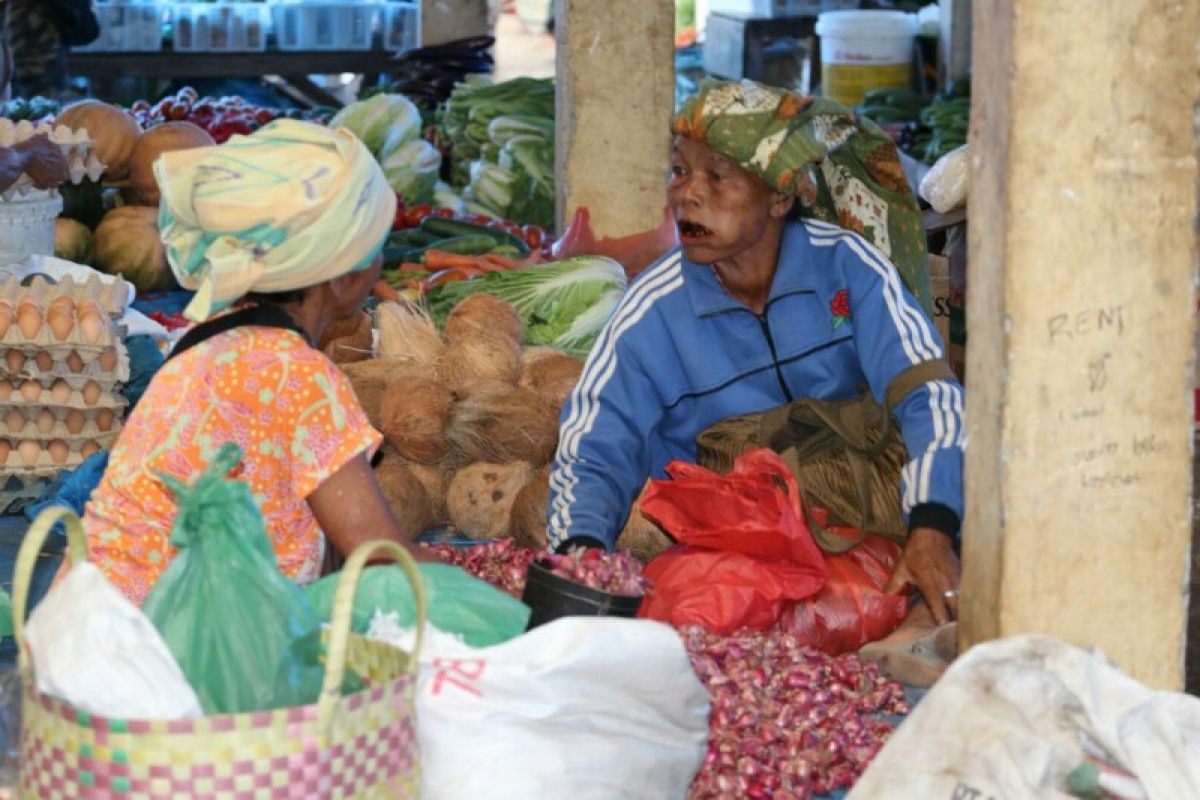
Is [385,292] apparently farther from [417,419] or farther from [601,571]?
[601,571]

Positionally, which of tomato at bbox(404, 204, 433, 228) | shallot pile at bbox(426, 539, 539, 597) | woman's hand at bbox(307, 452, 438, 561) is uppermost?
tomato at bbox(404, 204, 433, 228)

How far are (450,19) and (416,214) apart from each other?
3.50m

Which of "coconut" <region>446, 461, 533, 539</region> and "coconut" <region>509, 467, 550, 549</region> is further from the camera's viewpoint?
"coconut" <region>446, 461, 533, 539</region>

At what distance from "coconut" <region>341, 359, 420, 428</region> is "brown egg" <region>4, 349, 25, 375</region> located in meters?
0.96

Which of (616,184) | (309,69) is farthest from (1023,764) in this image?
(309,69)

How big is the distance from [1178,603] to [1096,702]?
1.75 feet

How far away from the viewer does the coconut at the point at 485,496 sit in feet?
17.3

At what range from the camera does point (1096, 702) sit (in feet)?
9.25

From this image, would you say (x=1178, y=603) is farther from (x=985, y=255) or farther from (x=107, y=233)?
(x=107, y=233)

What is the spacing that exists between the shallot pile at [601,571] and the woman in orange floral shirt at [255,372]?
32 cm

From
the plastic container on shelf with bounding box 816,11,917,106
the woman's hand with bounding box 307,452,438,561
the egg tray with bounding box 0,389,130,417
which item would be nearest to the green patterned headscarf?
the woman's hand with bounding box 307,452,438,561

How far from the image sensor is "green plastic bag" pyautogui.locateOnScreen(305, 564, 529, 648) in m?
2.82

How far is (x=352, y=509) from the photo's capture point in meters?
3.12

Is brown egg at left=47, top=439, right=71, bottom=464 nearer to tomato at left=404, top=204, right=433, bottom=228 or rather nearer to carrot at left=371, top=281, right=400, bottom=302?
carrot at left=371, top=281, right=400, bottom=302
